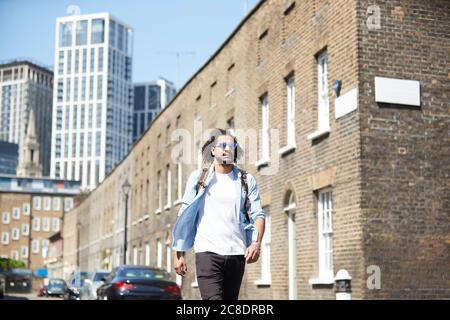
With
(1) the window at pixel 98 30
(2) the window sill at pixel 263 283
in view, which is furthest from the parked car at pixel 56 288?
(1) the window at pixel 98 30

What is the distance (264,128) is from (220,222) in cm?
1532

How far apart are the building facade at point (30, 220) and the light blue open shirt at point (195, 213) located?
87.9 metres

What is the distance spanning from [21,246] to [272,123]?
97.9 metres

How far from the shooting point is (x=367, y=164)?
45.5 feet

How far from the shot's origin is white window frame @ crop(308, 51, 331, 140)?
16.1m

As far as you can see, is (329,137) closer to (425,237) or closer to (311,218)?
(311,218)

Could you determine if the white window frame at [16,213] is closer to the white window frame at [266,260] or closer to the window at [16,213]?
the window at [16,213]

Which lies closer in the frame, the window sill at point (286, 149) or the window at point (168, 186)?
the window sill at point (286, 149)

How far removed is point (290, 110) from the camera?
61.1ft

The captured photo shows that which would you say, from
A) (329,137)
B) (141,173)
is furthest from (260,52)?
(141,173)

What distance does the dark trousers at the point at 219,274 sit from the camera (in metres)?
5.04

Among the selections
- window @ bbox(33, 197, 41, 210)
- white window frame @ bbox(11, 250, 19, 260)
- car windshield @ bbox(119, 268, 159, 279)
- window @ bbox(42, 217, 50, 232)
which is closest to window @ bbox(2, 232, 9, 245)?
white window frame @ bbox(11, 250, 19, 260)

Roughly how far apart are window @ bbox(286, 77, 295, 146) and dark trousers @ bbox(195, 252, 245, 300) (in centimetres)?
1288

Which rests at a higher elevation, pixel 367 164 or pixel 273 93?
pixel 273 93
